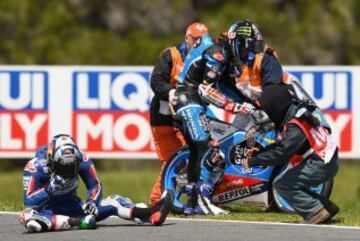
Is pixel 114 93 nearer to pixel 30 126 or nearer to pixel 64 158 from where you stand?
pixel 30 126

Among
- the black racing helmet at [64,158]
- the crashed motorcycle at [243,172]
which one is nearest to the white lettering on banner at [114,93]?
the crashed motorcycle at [243,172]

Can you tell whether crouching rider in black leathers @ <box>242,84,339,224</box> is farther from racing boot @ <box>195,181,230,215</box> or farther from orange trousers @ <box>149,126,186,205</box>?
orange trousers @ <box>149,126,186,205</box>

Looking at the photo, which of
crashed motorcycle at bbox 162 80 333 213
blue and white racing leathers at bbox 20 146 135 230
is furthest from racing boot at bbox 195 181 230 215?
blue and white racing leathers at bbox 20 146 135 230

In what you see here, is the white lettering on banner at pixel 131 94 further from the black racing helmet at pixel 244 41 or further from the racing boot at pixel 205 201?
the black racing helmet at pixel 244 41

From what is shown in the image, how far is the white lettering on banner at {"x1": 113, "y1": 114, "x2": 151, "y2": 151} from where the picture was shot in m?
20.5

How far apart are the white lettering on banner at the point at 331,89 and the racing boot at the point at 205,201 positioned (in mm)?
5680

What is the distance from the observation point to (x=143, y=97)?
20.5 m

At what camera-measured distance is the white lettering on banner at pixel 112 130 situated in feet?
67.3

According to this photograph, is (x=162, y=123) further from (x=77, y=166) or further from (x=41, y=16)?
(x=41, y=16)

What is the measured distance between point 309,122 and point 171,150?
265 cm

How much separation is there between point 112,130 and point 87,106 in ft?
1.73

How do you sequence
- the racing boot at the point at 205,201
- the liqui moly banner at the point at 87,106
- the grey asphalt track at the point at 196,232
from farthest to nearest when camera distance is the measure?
the liqui moly banner at the point at 87,106 → the racing boot at the point at 205,201 → the grey asphalt track at the point at 196,232

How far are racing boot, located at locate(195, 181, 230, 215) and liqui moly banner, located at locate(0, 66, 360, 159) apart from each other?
5.59 metres

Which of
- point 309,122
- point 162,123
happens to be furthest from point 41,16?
point 309,122
